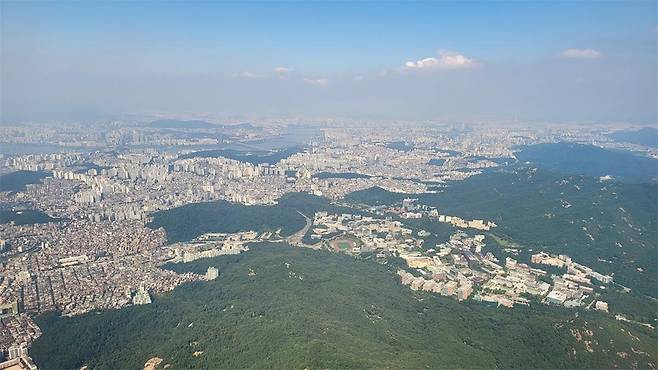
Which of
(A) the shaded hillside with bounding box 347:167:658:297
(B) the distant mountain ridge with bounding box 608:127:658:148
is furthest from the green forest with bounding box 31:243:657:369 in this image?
(B) the distant mountain ridge with bounding box 608:127:658:148

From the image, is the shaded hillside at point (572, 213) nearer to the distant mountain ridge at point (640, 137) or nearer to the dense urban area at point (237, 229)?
the dense urban area at point (237, 229)

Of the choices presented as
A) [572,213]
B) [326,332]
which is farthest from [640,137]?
[326,332]

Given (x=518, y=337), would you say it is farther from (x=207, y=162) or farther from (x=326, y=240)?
(x=207, y=162)

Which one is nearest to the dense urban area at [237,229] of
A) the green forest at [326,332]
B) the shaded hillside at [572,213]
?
the shaded hillside at [572,213]

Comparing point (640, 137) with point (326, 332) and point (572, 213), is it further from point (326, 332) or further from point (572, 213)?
point (326, 332)

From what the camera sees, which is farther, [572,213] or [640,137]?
[640,137]

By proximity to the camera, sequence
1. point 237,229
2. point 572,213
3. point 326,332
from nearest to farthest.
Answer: point 326,332 < point 237,229 < point 572,213

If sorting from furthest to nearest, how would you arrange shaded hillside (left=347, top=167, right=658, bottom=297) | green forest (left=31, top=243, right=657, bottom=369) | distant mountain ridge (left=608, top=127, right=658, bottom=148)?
distant mountain ridge (left=608, top=127, right=658, bottom=148) < shaded hillside (left=347, top=167, right=658, bottom=297) < green forest (left=31, top=243, right=657, bottom=369)

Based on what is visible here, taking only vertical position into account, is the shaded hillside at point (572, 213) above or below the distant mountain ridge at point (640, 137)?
below

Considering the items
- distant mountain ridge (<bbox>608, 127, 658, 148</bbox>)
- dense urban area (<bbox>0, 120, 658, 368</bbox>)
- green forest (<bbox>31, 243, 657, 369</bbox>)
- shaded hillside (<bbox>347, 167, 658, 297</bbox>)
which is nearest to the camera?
green forest (<bbox>31, 243, 657, 369</bbox>)

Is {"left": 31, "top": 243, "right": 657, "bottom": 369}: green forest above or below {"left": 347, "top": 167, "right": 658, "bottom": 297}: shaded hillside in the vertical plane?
below

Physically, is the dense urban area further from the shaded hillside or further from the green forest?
the green forest

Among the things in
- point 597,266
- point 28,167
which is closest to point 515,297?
point 597,266

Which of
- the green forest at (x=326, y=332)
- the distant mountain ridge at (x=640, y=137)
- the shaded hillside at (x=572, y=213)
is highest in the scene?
the distant mountain ridge at (x=640, y=137)
